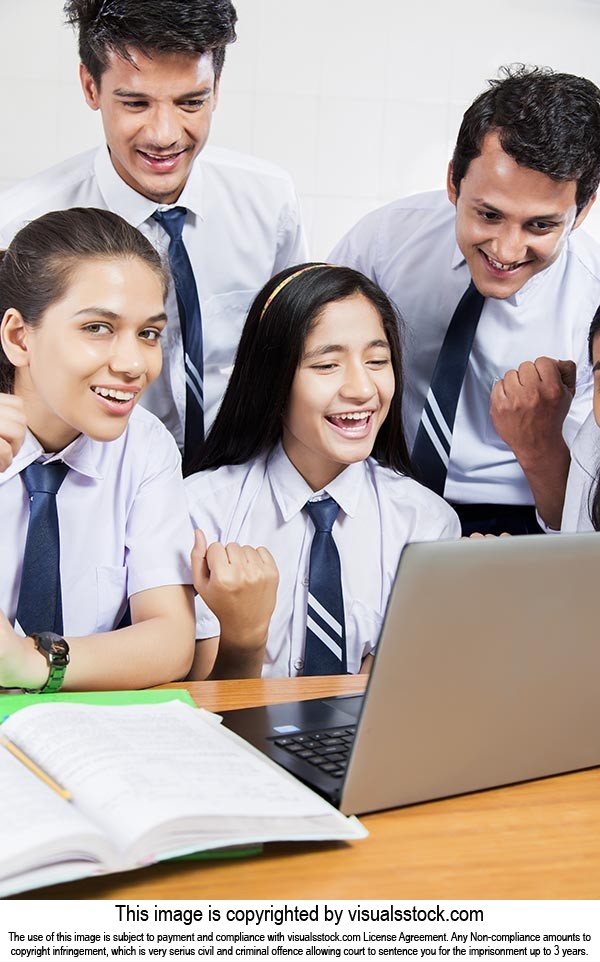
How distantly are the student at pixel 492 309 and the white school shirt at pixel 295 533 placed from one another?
0.30 meters

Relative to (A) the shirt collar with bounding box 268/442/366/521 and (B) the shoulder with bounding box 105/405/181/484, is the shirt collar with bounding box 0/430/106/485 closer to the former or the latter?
(B) the shoulder with bounding box 105/405/181/484

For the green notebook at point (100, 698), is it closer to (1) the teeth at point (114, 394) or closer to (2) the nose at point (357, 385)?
(1) the teeth at point (114, 394)

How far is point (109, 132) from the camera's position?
2131mm

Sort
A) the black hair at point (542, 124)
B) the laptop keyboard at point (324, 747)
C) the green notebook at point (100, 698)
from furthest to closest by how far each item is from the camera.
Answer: the black hair at point (542, 124) < the green notebook at point (100, 698) < the laptop keyboard at point (324, 747)

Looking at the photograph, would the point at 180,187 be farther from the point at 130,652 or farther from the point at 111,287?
the point at 130,652

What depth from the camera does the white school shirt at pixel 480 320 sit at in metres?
2.38

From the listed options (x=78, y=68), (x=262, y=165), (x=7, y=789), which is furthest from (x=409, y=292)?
(x=7, y=789)

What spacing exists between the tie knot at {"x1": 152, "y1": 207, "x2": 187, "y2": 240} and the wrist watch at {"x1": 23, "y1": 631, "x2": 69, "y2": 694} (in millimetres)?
1097

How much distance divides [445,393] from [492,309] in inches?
9.3

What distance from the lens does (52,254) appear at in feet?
6.00

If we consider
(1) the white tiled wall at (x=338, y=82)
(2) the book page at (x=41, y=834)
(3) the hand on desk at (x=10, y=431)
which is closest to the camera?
(2) the book page at (x=41, y=834)

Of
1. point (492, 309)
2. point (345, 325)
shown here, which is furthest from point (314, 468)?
point (492, 309)

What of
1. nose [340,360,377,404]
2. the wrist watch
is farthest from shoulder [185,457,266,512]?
the wrist watch

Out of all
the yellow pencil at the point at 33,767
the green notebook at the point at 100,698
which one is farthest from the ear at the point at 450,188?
the yellow pencil at the point at 33,767
